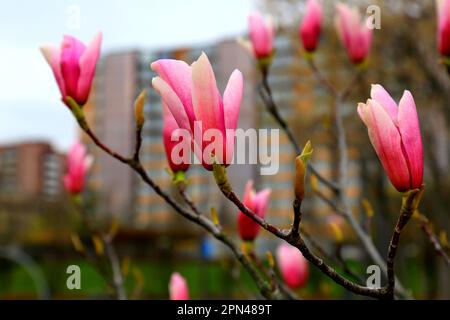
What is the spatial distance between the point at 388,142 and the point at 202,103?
0.22 m

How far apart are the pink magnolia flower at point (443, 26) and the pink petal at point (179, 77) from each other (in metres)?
0.61

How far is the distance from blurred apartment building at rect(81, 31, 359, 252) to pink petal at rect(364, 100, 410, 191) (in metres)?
5.13

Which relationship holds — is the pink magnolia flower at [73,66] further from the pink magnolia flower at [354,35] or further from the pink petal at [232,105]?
the pink magnolia flower at [354,35]

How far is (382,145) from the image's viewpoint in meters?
0.80

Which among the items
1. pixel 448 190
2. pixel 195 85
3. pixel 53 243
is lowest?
pixel 53 243

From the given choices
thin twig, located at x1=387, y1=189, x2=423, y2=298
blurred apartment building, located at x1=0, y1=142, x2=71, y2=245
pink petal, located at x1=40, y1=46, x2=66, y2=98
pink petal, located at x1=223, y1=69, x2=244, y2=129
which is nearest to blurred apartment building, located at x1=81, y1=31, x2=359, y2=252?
blurred apartment building, located at x1=0, y1=142, x2=71, y2=245

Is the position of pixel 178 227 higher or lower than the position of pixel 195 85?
lower

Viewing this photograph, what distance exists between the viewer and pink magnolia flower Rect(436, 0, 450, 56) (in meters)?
1.23

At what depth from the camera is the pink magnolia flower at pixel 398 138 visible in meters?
0.79

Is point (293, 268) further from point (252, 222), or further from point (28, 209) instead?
point (28, 209)

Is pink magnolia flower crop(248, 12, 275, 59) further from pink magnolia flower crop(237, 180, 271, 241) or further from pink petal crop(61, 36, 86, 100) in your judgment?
pink petal crop(61, 36, 86, 100)

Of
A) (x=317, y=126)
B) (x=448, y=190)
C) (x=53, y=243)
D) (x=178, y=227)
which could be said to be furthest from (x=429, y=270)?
(x=53, y=243)
